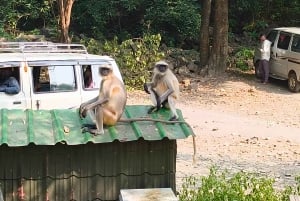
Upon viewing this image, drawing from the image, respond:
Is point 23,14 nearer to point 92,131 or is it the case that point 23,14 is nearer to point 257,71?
point 257,71

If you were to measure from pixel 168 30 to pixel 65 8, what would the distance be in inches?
225

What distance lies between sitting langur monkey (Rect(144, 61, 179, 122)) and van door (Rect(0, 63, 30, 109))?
100 inches

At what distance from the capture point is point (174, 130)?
7113mm

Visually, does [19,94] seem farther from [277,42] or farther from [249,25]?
[249,25]

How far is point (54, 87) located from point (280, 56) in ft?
30.2

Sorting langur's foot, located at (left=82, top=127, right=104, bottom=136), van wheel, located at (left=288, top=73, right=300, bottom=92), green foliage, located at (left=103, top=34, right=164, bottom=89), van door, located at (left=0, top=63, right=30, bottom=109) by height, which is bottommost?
van wheel, located at (left=288, top=73, right=300, bottom=92)

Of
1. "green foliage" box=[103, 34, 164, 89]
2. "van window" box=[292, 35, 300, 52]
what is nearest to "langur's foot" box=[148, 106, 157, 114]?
"green foliage" box=[103, 34, 164, 89]

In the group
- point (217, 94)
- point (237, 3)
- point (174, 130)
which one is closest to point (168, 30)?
point (237, 3)

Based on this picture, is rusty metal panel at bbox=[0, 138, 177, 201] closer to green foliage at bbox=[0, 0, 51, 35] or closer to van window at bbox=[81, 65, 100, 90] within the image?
van window at bbox=[81, 65, 100, 90]

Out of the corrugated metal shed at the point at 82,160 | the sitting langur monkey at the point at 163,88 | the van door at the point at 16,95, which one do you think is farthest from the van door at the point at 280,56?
the corrugated metal shed at the point at 82,160

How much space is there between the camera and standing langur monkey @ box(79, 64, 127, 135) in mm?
7363

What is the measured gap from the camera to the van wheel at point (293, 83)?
698 inches

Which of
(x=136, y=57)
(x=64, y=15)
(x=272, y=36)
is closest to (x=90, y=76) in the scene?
(x=136, y=57)

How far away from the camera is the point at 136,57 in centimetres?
1864
